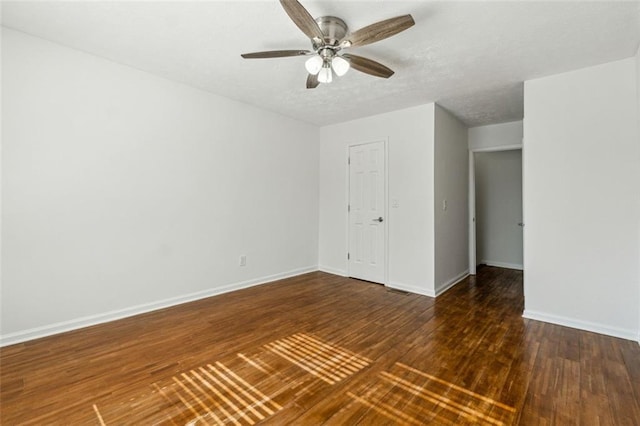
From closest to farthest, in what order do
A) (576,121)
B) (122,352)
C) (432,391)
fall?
(432,391), (122,352), (576,121)

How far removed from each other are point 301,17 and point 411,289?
3539 mm

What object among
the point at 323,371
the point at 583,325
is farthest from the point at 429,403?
the point at 583,325

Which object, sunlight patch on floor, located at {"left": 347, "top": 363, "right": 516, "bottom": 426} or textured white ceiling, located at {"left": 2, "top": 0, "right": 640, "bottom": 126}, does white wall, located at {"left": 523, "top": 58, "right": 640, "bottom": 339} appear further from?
sunlight patch on floor, located at {"left": 347, "top": 363, "right": 516, "bottom": 426}

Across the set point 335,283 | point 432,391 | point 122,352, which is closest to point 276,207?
point 335,283

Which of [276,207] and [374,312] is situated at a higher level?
[276,207]

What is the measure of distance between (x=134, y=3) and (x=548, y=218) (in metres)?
4.19

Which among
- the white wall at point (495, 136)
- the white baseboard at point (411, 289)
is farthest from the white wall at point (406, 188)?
the white wall at point (495, 136)

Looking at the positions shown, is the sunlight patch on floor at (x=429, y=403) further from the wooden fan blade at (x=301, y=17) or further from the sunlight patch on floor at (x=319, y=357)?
the wooden fan blade at (x=301, y=17)

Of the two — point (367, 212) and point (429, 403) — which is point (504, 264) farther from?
point (429, 403)

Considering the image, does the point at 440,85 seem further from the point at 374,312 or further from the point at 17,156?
the point at 17,156

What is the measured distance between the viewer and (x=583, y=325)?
2.92 meters

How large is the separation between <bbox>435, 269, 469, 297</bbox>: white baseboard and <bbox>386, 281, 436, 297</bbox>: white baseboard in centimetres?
9

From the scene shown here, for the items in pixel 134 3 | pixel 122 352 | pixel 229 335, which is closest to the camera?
pixel 134 3

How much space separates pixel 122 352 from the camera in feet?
7.89
